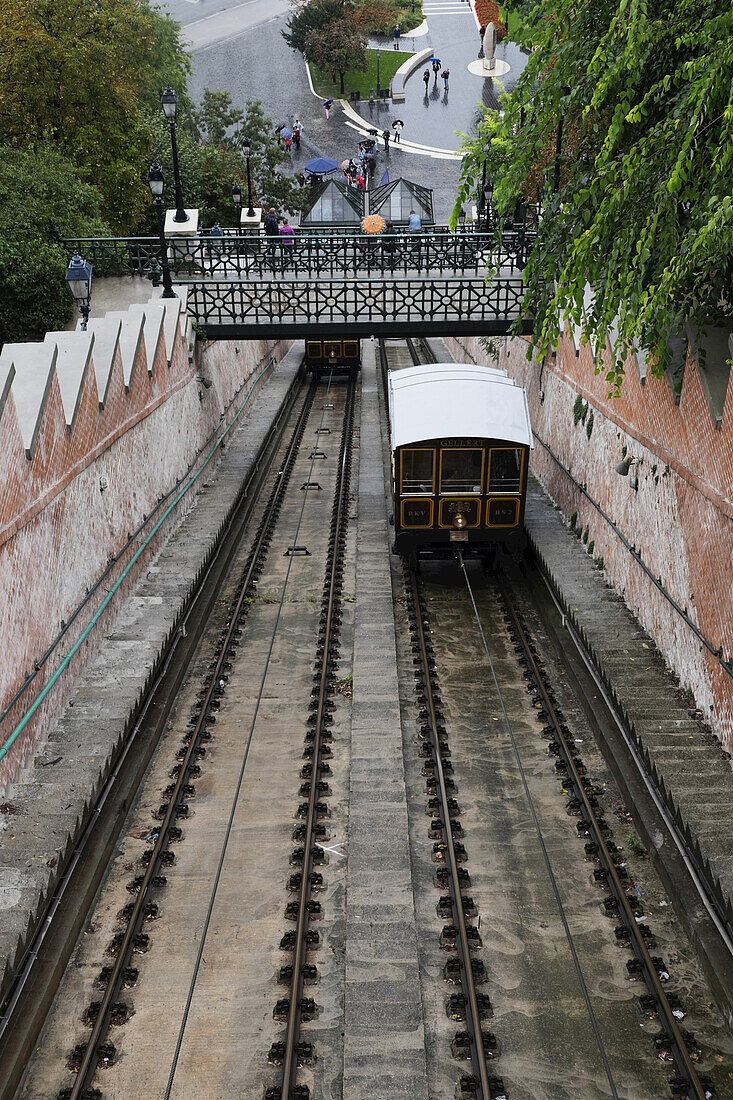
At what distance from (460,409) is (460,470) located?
0.96 meters

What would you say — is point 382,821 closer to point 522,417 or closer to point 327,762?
point 327,762

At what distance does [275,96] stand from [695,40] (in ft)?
208

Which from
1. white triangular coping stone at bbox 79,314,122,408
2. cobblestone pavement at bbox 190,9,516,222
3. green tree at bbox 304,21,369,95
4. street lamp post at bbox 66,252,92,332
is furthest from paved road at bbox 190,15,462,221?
white triangular coping stone at bbox 79,314,122,408

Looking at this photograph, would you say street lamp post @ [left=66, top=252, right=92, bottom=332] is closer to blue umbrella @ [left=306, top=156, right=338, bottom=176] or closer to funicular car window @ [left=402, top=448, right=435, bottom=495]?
funicular car window @ [left=402, top=448, right=435, bottom=495]

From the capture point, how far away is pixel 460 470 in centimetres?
1540

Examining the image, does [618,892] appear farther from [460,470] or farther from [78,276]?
[78,276]

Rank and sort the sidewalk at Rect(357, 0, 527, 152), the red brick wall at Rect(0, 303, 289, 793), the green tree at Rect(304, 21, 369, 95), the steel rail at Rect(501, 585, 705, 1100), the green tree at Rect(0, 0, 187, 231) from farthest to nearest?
the green tree at Rect(304, 21, 369, 95) < the sidewalk at Rect(357, 0, 527, 152) < the green tree at Rect(0, 0, 187, 231) < the red brick wall at Rect(0, 303, 289, 793) < the steel rail at Rect(501, 585, 705, 1100)

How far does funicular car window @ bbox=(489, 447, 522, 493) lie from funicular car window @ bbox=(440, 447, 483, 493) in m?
0.20

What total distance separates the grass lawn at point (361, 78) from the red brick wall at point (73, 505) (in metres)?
56.2

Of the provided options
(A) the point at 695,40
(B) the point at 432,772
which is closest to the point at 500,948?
(B) the point at 432,772

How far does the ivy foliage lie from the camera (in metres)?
7.84

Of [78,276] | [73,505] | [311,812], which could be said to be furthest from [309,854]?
[78,276]

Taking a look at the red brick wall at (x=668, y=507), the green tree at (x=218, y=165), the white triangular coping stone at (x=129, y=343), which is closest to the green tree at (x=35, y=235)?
the white triangular coping stone at (x=129, y=343)

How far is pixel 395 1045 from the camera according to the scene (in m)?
6.57
